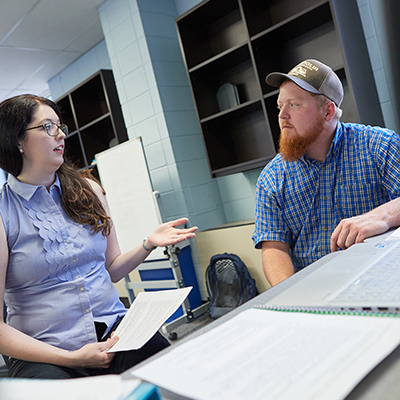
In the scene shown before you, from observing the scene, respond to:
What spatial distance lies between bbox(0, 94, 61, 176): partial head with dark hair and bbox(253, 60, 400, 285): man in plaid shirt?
34.9 inches

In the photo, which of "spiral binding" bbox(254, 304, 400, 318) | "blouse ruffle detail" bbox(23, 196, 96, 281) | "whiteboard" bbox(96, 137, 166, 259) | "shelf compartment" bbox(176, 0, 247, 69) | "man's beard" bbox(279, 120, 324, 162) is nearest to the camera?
"spiral binding" bbox(254, 304, 400, 318)

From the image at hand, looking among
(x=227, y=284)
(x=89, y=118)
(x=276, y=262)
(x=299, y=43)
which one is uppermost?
(x=89, y=118)

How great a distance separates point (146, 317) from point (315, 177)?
2.66 feet

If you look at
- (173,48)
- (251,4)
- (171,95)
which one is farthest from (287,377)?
(173,48)

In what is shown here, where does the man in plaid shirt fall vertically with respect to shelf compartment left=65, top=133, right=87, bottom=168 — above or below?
below

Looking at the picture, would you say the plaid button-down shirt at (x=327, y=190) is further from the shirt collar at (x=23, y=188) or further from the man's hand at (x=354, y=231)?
the shirt collar at (x=23, y=188)

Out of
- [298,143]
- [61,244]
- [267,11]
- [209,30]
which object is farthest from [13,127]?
[209,30]

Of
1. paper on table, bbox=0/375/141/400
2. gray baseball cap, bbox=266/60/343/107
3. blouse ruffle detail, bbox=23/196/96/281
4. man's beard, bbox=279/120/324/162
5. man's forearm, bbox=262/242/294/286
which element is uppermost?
gray baseball cap, bbox=266/60/343/107

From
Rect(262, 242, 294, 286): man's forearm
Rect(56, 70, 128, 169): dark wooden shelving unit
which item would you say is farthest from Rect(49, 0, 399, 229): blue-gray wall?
Rect(262, 242, 294, 286): man's forearm

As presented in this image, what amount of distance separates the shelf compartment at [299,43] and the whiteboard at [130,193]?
113 centimetres

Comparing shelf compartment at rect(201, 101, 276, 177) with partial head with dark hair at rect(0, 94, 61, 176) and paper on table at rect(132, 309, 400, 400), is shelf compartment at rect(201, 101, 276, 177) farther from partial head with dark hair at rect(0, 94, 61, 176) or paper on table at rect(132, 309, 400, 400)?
paper on table at rect(132, 309, 400, 400)

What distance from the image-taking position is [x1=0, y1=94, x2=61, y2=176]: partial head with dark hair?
1218 millimetres

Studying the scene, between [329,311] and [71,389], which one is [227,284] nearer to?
[329,311]

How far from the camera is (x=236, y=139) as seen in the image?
3066 millimetres
